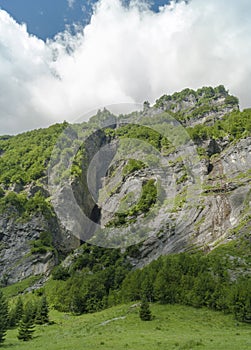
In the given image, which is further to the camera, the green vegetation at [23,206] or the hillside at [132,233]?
the green vegetation at [23,206]

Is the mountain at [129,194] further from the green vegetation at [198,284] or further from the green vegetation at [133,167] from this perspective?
the green vegetation at [198,284]

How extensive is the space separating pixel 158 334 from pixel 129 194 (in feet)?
279

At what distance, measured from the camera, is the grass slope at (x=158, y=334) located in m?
25.5

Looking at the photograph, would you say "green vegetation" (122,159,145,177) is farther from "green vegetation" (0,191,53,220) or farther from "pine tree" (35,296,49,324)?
"pine tree" (35,296,49,324)

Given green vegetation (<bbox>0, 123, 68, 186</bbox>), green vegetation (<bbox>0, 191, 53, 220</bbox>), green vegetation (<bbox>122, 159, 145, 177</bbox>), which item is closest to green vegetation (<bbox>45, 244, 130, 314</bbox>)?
green vegetation (<bbox>0, 191, 53, 220</bbox>)

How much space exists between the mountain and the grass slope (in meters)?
26.5

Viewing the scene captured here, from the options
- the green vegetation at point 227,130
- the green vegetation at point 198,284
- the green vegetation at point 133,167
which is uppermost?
the green vegetation at point 227,130

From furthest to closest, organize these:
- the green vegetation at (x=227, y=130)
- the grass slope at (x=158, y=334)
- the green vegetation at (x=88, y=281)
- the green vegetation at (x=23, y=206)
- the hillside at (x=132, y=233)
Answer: the green vegetation at (x=227, y=130), the green vegetation at (x=23, y=206), the green vegetation at (x=88, y=281), the hillside at (x=132, y=233), the grass slope at (x=158, y=334)

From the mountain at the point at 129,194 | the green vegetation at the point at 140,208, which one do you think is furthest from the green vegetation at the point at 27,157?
the green vegetation at the point at 140,208

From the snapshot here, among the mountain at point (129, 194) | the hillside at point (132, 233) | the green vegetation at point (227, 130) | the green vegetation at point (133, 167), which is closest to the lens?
the hillside at point (132, 233)

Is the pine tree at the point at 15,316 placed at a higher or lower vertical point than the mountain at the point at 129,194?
lower

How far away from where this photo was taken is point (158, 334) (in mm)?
31047

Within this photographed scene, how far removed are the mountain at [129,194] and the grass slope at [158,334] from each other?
26.5m

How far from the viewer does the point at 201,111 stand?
180625mm
